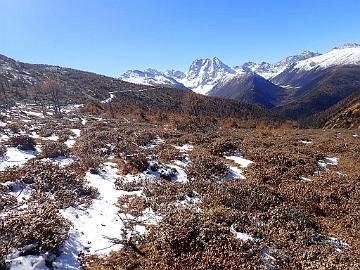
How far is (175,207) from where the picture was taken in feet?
61.4

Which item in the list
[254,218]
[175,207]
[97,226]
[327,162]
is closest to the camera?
[97,226]

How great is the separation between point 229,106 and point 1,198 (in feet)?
341

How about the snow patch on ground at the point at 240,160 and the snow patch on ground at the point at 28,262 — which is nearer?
the snow patch on ground at the point at 28,262

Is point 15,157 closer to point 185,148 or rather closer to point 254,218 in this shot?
point 185,148

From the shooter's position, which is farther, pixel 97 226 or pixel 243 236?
pixel 97 226

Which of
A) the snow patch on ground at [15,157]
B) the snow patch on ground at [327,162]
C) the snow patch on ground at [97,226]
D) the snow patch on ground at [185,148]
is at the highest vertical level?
the snow patch on ground at [327,162]

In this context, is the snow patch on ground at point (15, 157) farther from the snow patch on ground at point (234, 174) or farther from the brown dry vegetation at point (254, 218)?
the snow patch on ground at point (234, 174)

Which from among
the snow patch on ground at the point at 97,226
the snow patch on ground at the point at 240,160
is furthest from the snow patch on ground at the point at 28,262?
the snow patch on ground at the point at 240,160

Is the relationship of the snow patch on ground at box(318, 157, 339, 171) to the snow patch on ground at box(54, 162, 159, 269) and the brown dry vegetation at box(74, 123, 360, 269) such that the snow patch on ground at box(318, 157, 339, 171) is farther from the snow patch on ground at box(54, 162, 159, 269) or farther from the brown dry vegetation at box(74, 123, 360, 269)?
the snow patch on ground at box(54, 162, 159, 269)

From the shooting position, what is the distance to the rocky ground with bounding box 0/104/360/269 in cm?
1405

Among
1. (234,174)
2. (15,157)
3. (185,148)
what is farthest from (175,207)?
(185,148)

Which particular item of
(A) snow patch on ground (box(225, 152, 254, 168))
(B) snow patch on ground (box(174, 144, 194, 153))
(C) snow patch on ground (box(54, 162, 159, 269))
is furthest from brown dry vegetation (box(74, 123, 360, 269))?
(B) snow patch on ground (box(174, 144, 194, 153))

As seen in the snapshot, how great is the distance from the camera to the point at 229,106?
386 feet

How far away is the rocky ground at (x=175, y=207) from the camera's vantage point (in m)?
14.1
